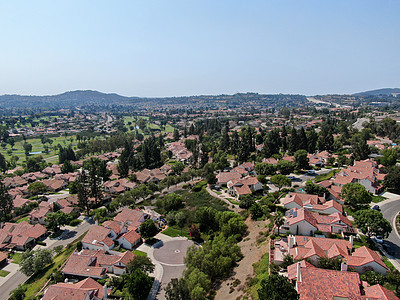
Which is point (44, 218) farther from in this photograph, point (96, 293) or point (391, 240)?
point (391, 240)

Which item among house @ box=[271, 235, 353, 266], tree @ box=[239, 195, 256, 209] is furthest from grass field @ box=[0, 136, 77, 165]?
house @ box=[271, 235, 353, 266]

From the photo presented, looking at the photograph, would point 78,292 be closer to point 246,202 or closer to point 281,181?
point 246,202

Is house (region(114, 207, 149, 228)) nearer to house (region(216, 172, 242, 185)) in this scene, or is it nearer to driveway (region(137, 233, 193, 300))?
driveway (region(137, 233, 193, 300))

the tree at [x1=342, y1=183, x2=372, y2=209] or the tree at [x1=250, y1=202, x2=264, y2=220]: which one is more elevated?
the tree at [x1=342, y1=183, x2=372, y2=209]

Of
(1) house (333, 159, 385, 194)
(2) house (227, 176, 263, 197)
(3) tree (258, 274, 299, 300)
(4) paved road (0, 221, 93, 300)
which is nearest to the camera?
(3) tree (258, 274, 299, 300)

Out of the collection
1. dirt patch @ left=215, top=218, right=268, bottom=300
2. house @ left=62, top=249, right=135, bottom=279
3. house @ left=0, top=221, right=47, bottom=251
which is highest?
dirt patch @ left=215, top=218, right=268, bottom=300

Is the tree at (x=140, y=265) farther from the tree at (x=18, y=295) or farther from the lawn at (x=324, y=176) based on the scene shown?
the lawn at (x=324, y=176)

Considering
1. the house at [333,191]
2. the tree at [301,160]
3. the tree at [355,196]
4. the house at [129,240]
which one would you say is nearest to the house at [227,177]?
the tree at [301,160]
